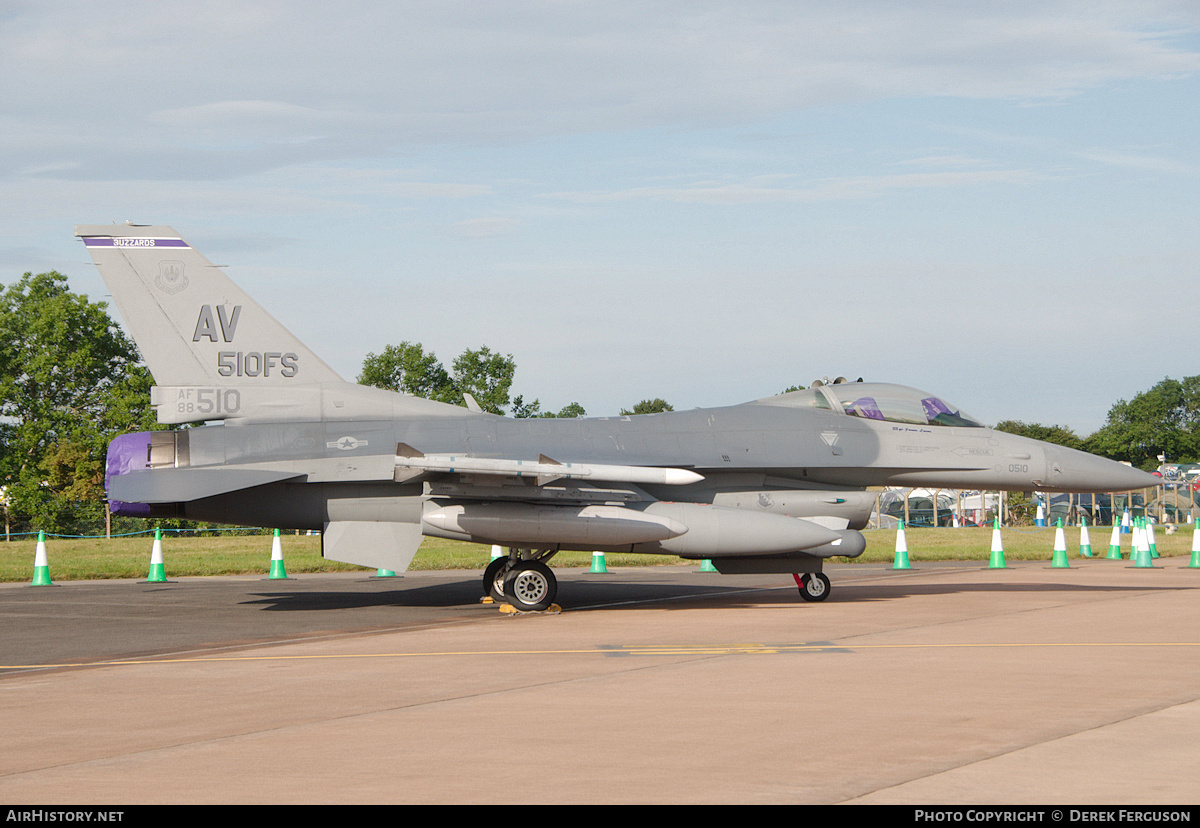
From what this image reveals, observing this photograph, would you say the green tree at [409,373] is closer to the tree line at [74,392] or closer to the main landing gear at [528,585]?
the tree line at [74,392]

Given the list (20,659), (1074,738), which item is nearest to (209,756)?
(1074,738)

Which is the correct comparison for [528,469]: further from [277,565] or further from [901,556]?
[901,556]

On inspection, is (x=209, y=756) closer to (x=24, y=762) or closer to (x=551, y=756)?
(x=24, y=762)

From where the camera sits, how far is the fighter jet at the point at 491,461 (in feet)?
43.4

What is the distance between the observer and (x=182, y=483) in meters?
13.0

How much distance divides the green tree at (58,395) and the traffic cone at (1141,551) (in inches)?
1861

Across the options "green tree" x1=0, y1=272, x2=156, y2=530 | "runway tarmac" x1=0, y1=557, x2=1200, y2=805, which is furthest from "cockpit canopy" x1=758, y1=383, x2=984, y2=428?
"green tree" x1=0, y1=272, x2=156, y2=530

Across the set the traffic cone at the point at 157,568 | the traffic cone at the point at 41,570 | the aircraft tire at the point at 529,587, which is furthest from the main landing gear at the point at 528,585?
the traffic cone at the point at 41,570

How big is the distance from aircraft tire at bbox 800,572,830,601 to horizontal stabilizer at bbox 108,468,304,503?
21.1ft

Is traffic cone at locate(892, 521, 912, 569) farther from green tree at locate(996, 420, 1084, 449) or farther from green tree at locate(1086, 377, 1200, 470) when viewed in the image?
green tree at locate(1086, 377, 1200, 470)

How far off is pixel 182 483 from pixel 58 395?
55.7 meters

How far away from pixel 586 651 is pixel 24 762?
5053 mm

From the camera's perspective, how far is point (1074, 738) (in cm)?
570
